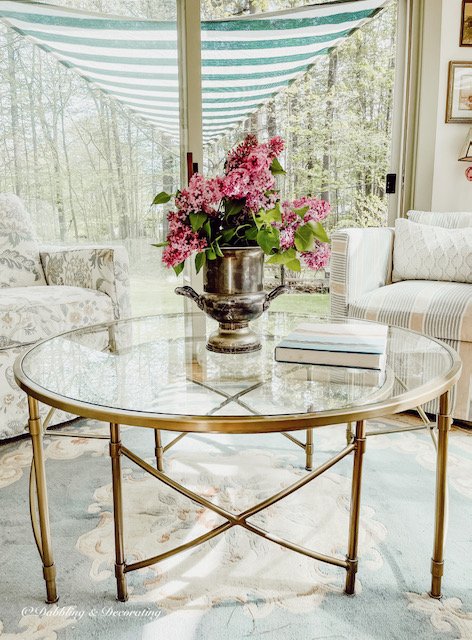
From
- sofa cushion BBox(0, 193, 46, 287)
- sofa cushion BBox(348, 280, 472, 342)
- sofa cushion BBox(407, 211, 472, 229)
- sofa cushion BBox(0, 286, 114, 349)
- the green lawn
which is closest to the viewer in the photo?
sofa cushion BBox(0, 286, 114, 349)

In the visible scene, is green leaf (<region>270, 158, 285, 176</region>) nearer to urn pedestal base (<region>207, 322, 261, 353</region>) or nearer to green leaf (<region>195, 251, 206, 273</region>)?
green leaf (<region>195, 251, 206, 273</region>)

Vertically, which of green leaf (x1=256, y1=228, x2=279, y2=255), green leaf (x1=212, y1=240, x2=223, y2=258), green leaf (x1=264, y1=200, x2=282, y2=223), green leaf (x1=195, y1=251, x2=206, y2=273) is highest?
green leaf (x1=264, y1=200, x2=282, y2=223)

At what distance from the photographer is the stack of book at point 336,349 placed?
114cm

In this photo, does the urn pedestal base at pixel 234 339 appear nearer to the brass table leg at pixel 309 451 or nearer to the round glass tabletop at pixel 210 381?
the round glass tabletop at pixel 210 381

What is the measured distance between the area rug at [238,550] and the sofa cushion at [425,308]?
0.41 meters

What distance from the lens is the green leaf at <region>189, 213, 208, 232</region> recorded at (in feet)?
4.12

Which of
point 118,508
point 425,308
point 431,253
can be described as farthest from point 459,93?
point 118,508

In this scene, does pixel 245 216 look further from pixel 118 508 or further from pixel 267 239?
pixel 118 508

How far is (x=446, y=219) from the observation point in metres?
2.61

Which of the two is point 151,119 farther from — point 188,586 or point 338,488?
point 188,586

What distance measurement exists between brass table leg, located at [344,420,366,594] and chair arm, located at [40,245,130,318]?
1410 mm

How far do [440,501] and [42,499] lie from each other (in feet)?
2.66

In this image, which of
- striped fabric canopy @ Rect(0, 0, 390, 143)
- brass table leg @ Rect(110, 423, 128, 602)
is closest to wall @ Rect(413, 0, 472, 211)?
striped fabric canopy @ Rect(0, 0, 390, 143)

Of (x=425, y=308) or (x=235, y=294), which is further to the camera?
(x=425, y=308)
